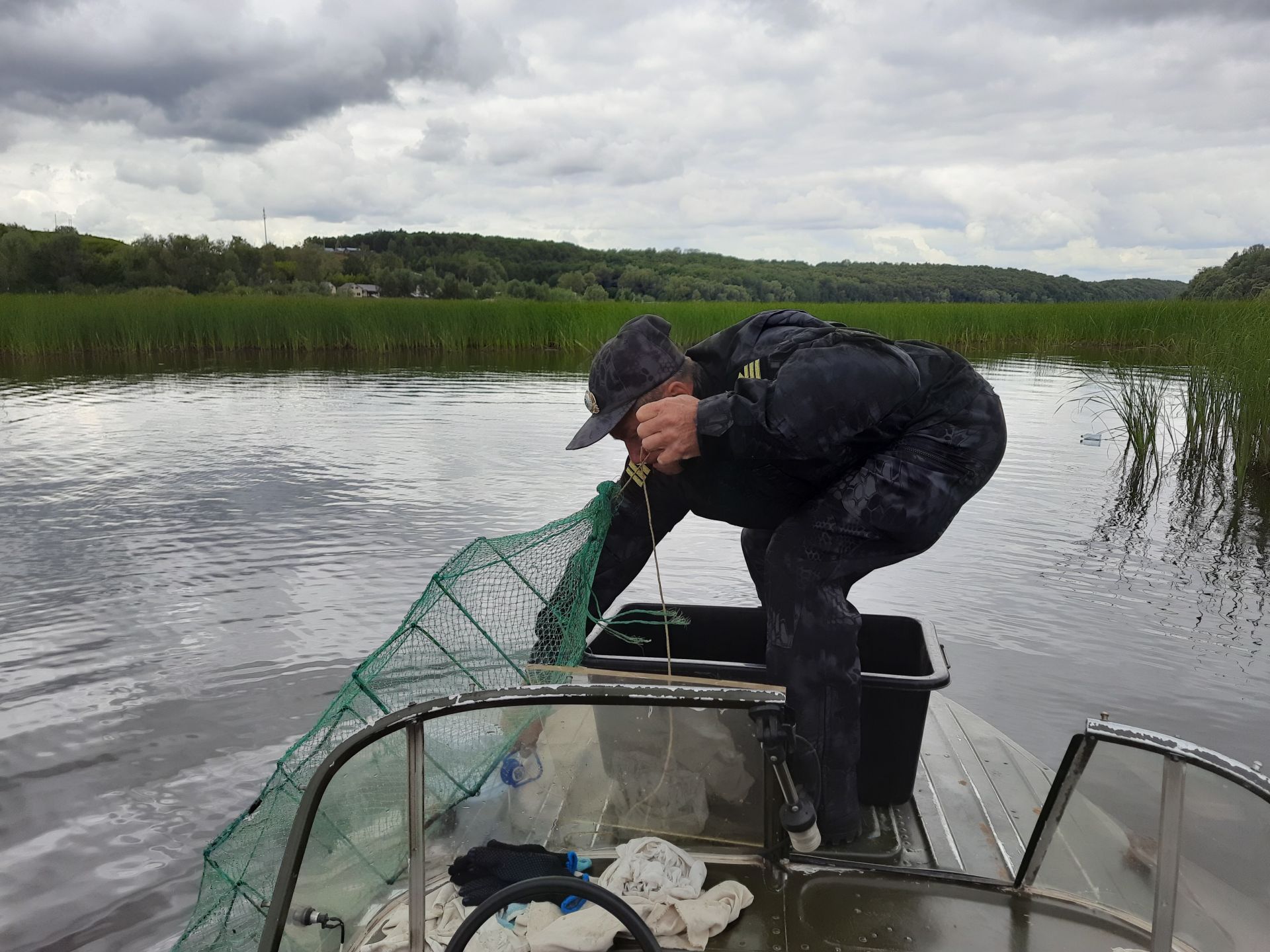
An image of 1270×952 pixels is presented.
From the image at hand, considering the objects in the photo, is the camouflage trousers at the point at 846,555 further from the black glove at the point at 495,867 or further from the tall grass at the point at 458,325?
the tall grass at the point at 458,325

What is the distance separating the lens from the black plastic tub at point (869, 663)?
8.98ft

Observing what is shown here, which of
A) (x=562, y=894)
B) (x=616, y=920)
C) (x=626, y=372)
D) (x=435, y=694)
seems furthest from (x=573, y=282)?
(x=562, y=894)

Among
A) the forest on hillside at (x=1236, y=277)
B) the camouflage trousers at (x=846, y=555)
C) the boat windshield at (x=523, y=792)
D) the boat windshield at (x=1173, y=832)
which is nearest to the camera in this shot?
the boat windshield at (x=1173, y=832)

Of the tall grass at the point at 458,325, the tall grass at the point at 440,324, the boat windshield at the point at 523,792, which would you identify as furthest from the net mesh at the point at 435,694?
the tall grass at the point at 440,324

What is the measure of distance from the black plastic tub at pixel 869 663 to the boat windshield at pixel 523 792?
561mm

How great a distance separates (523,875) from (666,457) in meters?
1.07

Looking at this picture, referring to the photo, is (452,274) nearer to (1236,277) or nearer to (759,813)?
(1236,277)

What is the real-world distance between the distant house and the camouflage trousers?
152 feet

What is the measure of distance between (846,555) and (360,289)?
50350 mm

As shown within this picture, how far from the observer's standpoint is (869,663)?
3422 millimetres

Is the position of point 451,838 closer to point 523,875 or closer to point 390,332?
point 523,875

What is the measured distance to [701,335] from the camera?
66.1 ft

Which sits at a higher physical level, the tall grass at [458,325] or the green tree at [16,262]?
the green tree at [16,262]

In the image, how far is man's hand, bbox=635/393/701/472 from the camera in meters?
2.52
